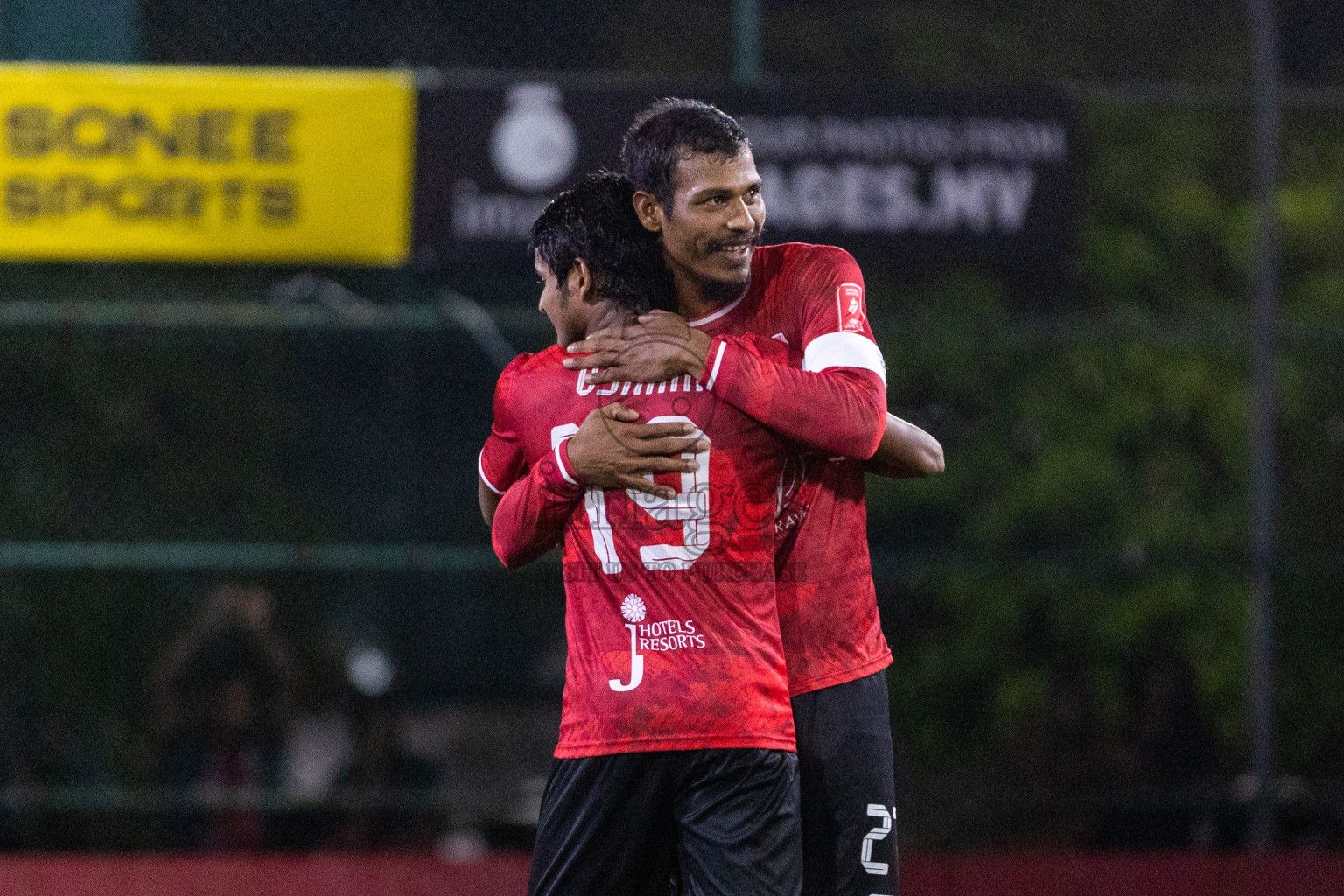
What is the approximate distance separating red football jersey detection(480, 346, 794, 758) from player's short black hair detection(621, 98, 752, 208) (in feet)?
1.35

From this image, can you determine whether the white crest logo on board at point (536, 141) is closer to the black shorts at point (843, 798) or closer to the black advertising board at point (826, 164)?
the black advertising board at point (826, 164)

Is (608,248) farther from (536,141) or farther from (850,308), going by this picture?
(536,141)

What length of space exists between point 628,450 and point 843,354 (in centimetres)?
43

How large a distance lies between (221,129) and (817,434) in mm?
4067

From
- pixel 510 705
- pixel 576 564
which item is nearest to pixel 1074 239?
pixel 510 705

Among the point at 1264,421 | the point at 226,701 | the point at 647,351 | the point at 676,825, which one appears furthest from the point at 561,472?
the point at 1264,421

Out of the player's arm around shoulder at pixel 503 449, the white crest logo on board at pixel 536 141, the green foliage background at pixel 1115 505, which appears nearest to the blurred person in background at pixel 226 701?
the white crest logo on board at pixel 536 141

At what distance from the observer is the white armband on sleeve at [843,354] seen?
2510 millimetres

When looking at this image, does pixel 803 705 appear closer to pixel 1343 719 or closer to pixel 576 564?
pixel 576 564

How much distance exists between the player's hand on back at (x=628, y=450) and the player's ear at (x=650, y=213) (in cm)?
41

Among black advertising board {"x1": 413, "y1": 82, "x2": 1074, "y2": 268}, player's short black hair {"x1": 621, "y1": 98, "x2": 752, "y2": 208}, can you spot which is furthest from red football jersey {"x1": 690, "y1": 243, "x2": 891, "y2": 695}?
black advertising board {"x1": 413, "y1": 82, "x2": 1074, "y2": 268}

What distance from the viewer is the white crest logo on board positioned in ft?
18.5

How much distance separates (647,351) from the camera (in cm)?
244

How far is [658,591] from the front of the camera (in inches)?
94.6
